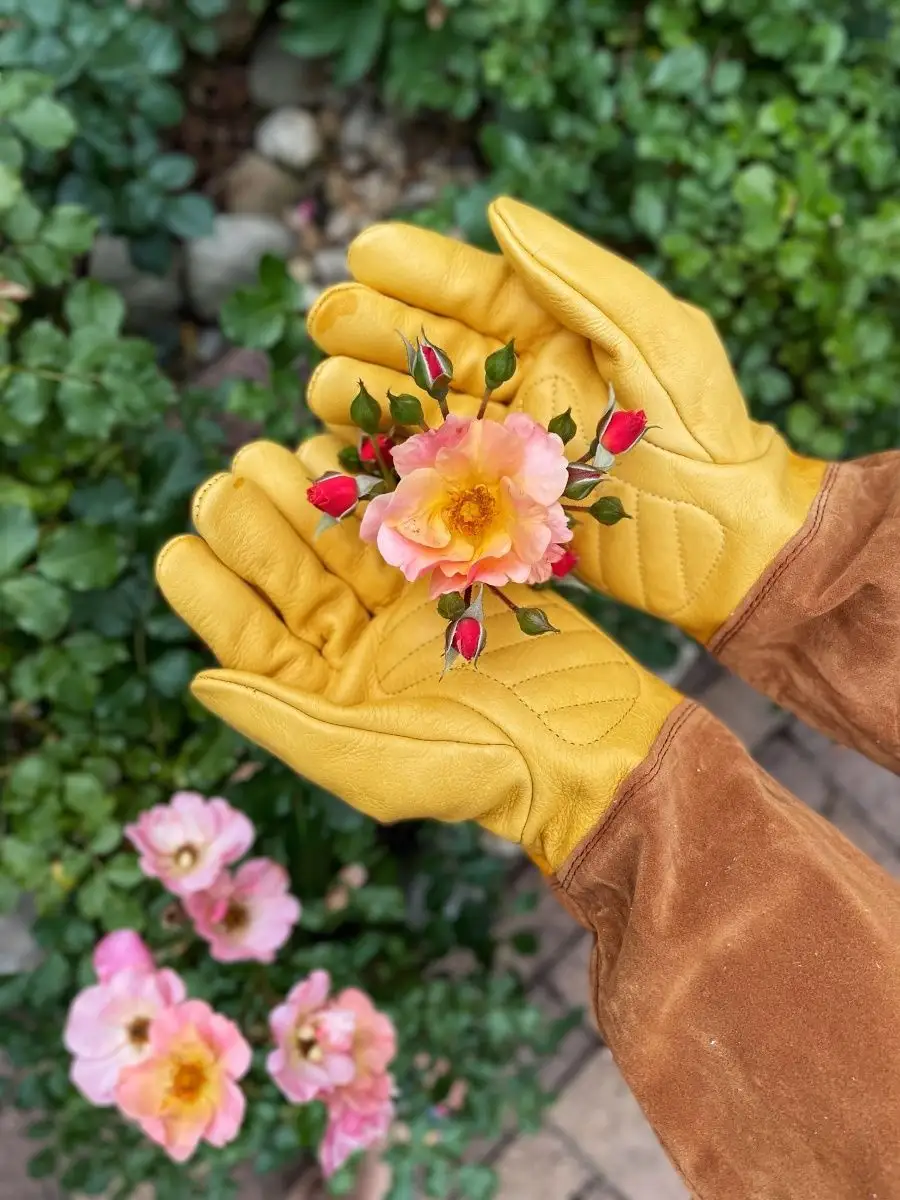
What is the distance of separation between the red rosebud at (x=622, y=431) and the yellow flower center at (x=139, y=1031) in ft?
3.01

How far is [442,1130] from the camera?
1.42m

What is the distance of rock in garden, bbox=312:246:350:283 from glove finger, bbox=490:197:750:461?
3.26ft

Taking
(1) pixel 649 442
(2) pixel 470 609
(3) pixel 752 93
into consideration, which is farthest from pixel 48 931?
(3) pixel 752 93

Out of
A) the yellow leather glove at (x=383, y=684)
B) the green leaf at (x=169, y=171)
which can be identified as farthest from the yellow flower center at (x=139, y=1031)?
the green leaf at (x=169, y=171)

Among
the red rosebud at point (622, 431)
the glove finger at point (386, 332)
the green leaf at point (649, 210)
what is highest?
the green leaf at point (649, 210)

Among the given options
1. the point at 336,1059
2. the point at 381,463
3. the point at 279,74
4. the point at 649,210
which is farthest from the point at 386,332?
the point at 279,74

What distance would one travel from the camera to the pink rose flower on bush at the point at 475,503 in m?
0.81

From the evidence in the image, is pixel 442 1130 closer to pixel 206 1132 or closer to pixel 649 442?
pixel 206 1132

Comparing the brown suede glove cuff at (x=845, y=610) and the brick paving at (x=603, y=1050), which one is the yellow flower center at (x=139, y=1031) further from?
the brown suede glove cuff at (x=845, y=610)

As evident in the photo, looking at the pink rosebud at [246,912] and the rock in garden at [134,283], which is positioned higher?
the rock in garden at [134,283]

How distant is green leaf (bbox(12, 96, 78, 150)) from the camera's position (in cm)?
127

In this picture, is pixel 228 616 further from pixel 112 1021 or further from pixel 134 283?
pixel 134 283

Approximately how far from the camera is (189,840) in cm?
125

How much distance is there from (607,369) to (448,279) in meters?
0.22
